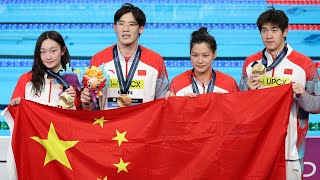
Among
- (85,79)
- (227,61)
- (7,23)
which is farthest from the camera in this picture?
(7,23)

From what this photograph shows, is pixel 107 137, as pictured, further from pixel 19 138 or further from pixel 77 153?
pixel 19 138

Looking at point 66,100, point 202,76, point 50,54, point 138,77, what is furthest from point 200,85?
point 50,54

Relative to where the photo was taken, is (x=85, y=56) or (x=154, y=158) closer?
(x=154, y=158)

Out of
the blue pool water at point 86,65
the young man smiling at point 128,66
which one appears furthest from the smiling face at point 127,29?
the blue pool water at point 86,65

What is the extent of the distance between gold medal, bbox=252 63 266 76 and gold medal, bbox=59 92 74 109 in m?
1.14

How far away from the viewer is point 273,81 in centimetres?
396

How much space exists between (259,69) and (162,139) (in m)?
0.73

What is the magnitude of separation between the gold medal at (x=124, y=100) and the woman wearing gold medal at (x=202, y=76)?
250 millimetres

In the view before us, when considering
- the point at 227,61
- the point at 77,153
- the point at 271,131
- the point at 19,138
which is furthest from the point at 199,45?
the point at 227,61

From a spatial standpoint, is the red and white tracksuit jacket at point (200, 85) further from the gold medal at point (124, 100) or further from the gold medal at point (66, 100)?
the gold medal at point (66, 100)

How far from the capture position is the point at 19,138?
12.8ft

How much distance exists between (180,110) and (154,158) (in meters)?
0.34

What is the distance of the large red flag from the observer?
381 centimetres

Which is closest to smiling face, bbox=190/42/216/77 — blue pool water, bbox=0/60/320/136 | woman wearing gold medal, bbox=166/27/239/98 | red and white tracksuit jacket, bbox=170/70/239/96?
woman wearing gold medal, bbox=166/27/239/98
